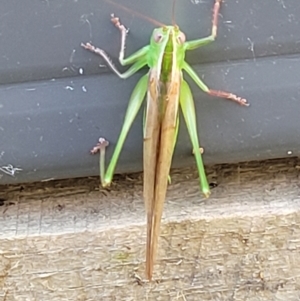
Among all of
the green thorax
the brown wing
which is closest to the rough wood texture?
the brown wing

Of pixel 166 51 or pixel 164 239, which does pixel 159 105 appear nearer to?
pixel 166 51

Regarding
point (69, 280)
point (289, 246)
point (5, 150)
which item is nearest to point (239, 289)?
point (289, 246)

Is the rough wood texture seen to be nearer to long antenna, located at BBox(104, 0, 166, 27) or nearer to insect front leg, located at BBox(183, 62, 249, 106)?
insect front leg, located at BBox(183, 62, 249, 106)

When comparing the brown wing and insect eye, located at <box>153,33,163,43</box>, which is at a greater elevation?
insect eye, located at <box>153,33,163,43</box>

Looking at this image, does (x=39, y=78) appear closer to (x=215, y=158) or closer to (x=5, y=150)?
(x=5, y=150)

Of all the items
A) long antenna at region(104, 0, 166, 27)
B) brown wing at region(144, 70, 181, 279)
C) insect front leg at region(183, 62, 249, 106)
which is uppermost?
long antenna at region(104, 0, 166, 27)

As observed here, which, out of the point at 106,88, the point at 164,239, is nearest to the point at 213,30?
the point at 106,88
